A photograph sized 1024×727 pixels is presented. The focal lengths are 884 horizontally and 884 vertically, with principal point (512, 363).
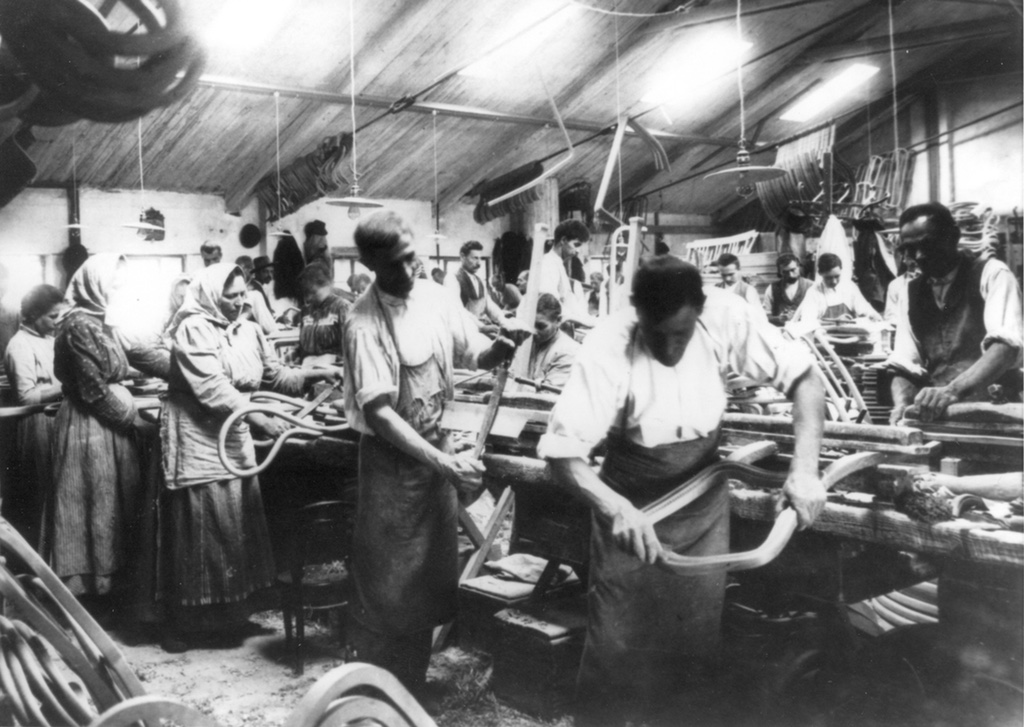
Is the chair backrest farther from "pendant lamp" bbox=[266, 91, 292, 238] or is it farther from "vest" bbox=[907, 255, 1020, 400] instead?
"pendant lamp" bbox=[266, 91, 292, 238]

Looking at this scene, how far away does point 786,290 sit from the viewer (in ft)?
34.3

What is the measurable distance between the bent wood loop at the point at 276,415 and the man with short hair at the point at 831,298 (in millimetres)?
6499

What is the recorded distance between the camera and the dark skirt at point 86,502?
14.7 ft

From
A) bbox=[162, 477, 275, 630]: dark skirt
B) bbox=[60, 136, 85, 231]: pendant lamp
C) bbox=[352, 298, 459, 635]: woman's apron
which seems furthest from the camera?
bbox=[60, 136, 85, 231]: pendant lamp

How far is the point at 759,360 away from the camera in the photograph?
2531mm

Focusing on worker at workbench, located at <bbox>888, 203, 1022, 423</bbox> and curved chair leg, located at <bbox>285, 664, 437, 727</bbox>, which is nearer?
curved chair leg, located at <bbox>285, 664, 437, 727</bbox>

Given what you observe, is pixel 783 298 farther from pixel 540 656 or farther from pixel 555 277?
pixel 540 656

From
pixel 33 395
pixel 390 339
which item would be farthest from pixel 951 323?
pixel 33 395

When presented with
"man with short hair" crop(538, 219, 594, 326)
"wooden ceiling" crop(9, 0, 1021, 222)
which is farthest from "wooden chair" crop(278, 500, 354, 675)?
"wooden ceiling" crop(9, 0, 1021, 222)

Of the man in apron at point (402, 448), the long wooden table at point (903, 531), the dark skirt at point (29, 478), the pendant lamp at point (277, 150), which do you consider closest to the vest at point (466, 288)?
the pendant lamp at point (277, 150)

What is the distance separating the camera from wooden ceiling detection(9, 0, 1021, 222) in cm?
995

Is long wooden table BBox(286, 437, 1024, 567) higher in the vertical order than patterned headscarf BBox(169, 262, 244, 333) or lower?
lower

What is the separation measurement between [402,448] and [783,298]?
328 inches

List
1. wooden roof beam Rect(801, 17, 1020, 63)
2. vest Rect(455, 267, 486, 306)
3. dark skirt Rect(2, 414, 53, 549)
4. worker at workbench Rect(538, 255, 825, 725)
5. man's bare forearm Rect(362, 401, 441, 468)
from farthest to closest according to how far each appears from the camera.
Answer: wooden roof beam Rect(801, 17, 1020, 63), vest Rect(455, 267, 486, 306), dark skirt Rect(2, 414, 53, 549), man's bare forearm Rect(362, 401, 441, 468), worker at workbench Rect(538, 255, 825, 725)
